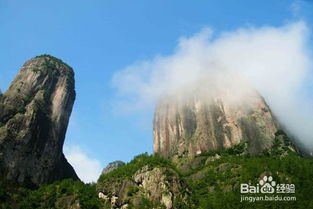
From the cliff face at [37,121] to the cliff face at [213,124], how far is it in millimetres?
33716

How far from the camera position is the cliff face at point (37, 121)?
9575 cm

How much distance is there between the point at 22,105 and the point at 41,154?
1401cm

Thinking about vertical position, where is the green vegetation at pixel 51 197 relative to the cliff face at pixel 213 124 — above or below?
below

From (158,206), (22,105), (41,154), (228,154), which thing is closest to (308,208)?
(158,206)

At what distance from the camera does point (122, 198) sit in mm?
78438

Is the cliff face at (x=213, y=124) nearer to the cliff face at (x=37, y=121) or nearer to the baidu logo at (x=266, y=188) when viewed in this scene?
the cliff face at (x=37, y=121)

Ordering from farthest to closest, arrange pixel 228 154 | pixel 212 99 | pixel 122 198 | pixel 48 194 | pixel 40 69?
pixel 212 99 → pixel 40 69 → pixel 228 154 → pixel 48 194 → pixel 122 198

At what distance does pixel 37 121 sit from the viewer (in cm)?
10725

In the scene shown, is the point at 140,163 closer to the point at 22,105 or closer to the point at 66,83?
the point at 22,105

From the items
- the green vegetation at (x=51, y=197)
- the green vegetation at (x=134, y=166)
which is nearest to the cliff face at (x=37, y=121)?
the green vegetation at (x=51, y=197)

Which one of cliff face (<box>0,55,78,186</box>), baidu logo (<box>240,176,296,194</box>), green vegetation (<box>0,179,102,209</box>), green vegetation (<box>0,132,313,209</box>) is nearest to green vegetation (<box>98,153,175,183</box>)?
green vegetation (<box>0,132,313,209</box>)

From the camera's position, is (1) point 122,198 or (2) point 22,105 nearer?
(1) point 122,198

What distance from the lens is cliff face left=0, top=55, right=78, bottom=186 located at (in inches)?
3770

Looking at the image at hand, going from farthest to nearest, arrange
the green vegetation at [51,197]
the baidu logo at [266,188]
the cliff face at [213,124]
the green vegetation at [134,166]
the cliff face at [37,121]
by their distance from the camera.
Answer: the cliff face at [213,124], the cliff face at [37,121], the green vegetation at [134,166], the green vegetation at [51,197], the baidu logo at [266,188]
